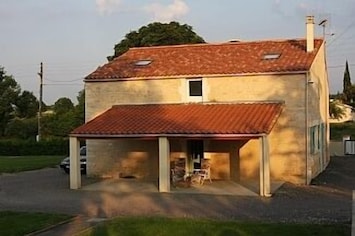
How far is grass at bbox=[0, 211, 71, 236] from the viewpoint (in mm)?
14365

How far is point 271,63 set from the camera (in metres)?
27.3

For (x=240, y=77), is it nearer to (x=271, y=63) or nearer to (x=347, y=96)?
(x=271, y=63)

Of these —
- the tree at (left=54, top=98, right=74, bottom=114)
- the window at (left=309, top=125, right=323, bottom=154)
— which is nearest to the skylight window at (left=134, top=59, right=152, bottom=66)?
the window at (left=309, top=125, right=323, bottom=154)

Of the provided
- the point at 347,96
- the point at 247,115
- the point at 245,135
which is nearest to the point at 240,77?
the point at 247,115

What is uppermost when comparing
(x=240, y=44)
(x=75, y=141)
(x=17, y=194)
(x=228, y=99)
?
(x=240, y=44)

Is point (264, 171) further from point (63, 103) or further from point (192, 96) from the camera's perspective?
point (63, 103)

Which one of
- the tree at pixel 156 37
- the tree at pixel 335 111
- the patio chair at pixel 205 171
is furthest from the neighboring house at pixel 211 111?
the tree at pixel 335 111

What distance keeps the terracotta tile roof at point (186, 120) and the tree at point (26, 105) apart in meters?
54.7

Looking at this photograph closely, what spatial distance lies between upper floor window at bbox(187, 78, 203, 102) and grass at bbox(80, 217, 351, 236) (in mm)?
12947

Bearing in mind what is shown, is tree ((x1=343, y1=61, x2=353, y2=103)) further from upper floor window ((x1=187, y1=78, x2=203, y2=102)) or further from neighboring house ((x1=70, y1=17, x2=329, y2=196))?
upper floor window ((x1=187, y1=78, x2=203, y2=102))

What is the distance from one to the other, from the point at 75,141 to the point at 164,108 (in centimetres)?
473

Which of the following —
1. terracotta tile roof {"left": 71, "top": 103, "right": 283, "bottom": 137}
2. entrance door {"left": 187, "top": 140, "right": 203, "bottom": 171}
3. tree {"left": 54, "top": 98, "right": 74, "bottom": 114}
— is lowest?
entrance door {"left": 187, "top": 140, "right": 203, "bottom": 171}

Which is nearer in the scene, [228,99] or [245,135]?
[245,135]

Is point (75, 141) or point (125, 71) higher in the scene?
point (125, 71)
